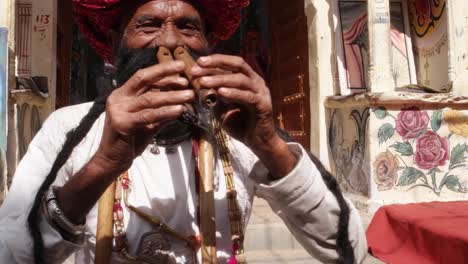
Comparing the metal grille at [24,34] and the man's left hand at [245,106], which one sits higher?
the metal grille at [24,34]

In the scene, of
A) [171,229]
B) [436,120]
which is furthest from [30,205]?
[436,120]

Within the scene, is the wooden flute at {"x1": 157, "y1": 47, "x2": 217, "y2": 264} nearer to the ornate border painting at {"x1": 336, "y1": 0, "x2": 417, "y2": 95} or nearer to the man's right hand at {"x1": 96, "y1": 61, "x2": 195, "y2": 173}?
the man's right hand at {"x1": 96, "y1": 61, "x2": 195, "y2": 173}

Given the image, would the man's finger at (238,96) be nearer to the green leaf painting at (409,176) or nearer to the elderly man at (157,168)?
the elderly man at (157,168)

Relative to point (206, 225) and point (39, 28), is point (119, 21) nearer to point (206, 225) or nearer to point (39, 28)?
point (206, 225)

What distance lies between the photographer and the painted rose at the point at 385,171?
4.68 m

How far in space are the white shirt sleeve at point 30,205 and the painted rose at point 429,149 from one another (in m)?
4.26

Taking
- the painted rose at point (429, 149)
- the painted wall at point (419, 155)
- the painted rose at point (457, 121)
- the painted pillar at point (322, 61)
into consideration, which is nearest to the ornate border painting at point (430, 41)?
the painted rose at point (457, 121)

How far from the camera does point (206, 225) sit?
3.78ft

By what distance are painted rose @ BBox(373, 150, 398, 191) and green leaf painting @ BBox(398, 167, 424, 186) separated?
0.30 ft

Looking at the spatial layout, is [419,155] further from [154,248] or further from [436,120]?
[154,248]

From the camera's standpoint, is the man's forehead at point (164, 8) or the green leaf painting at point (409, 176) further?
the green leaf painting at point (409, 176)

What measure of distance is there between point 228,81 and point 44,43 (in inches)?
207

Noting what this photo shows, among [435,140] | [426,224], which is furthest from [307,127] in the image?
[426,224]

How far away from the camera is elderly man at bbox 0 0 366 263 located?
0.92 m
